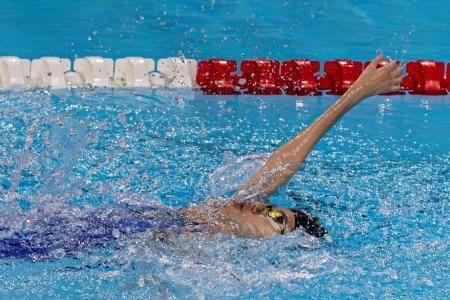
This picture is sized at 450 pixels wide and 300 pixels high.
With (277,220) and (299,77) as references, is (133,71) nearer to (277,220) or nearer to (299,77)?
(299,77)

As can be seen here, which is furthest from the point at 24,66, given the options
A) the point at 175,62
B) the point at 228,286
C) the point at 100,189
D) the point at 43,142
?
the point at 228,286

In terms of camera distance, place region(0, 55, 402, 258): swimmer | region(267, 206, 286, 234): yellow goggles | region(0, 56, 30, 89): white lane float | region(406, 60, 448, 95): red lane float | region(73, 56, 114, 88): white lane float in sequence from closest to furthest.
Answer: region(0, 55, 402, 258): swimmer → region(267, 206, 286, 234): yellow goggles → region(0, 56, 30, 89): white lane float → region(73, 56, 114, 88): white lane float → region(406, 60, 448, 95): red lane float

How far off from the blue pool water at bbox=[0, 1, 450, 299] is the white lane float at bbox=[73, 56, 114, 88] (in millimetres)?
174

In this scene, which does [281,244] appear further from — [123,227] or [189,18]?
[189,18]

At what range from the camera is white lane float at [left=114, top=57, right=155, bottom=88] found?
595cm

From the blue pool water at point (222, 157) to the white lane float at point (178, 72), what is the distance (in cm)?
23

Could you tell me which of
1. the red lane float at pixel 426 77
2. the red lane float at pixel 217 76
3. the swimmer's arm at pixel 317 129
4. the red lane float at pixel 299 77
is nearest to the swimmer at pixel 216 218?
the swimmer's arm at pixel 317 129

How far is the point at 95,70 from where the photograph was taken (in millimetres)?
5922

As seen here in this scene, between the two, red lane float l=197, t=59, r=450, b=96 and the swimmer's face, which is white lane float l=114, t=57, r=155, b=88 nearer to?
red lane float l=197, t=59, r=450, b=96

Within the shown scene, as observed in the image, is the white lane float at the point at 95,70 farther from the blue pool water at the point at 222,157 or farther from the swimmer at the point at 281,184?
the swimmer at the point at 281,184

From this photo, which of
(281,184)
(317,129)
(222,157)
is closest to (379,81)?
(317,129)

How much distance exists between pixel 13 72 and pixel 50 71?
0.89ft

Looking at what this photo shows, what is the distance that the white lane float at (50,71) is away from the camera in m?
5.77

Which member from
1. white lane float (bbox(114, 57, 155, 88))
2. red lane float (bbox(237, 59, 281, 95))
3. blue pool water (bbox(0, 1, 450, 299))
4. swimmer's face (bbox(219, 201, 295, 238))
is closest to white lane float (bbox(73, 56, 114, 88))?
white lane float (bbox(114, 57, 155, 88))
